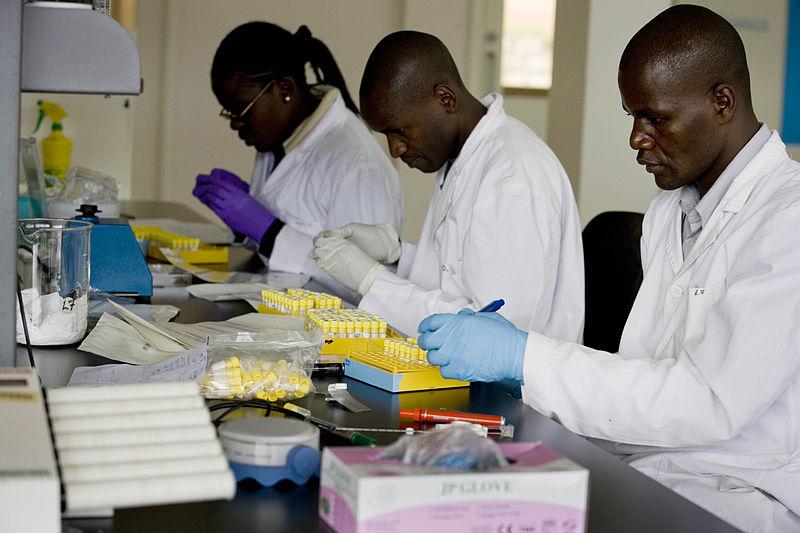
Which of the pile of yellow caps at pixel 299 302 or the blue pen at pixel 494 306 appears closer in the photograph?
the blue pen at pixel 494 306

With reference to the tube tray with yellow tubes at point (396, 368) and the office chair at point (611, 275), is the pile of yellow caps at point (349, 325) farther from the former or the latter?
the office chair at point (611, 275)

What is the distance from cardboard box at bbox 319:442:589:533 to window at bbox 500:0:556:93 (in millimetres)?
6439

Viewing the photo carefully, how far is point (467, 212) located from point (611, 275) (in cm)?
47

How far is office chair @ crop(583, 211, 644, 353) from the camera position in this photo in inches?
102

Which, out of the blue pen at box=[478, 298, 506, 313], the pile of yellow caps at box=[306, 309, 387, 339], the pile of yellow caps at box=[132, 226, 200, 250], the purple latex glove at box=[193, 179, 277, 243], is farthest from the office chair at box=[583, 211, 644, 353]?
the pile of yellow caps at box=[132, 226, 200, 250]

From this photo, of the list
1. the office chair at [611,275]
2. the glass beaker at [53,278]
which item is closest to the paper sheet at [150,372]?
the glass beaker at [53,278]

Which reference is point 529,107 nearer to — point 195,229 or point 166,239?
point 195,229

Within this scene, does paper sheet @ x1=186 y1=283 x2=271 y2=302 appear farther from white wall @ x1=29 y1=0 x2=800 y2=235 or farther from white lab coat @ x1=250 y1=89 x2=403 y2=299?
white wall @ x1=29 y1=0 x2=800 y2=235

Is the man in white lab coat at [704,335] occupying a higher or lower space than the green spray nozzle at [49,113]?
lower

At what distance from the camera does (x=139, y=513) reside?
110 cm

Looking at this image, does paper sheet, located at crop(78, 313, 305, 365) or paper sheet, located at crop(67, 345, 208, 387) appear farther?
paper sheet, located at crop(78, 313, 305, 365)

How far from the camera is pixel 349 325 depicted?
1.80 metres

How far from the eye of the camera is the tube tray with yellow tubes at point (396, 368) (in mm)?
1644

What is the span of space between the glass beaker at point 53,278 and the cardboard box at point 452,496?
94cm
